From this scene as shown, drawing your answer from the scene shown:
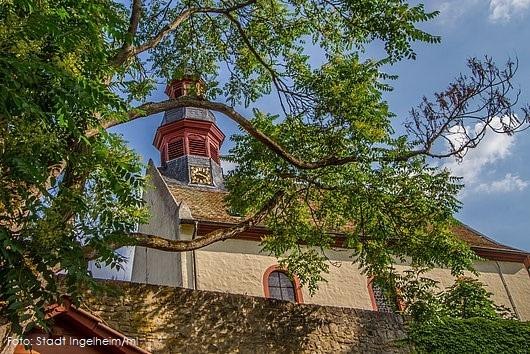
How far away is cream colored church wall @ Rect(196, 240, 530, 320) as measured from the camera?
15.5 m

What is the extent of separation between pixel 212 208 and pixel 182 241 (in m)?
8.53

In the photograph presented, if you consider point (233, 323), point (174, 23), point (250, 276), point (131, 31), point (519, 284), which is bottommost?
point (233, 323)

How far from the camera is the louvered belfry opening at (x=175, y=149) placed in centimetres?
2367

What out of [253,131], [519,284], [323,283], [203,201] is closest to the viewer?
[253,131]

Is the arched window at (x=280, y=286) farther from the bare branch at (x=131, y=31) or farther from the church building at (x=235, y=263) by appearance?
the bare branch at (x=131, y=31)

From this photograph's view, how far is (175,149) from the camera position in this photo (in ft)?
78.8

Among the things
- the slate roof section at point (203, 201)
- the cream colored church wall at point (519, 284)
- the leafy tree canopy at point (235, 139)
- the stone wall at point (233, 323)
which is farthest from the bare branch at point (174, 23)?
the cream colored church wall at point (519, 284)

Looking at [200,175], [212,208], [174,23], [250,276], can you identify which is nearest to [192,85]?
[174,23]

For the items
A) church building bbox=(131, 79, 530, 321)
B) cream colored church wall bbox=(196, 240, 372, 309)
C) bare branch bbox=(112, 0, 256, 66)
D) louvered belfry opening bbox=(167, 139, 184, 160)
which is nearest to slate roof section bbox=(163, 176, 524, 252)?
church building bbox=(131, 79, 530, 321)

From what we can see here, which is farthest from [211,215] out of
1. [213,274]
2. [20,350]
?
[20,350]

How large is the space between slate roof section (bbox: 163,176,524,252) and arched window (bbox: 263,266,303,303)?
1.71 metres

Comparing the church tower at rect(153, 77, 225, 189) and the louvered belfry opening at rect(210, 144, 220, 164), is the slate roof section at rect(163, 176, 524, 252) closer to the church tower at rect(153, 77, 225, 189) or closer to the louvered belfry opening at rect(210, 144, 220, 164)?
the church tower at rect(153, 77, 225, 189)

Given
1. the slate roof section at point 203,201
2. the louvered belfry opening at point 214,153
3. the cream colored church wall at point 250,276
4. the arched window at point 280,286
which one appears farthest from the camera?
the louvered belfry opening at point 214,153

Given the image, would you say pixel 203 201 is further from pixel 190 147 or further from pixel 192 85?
pixel 192 85
